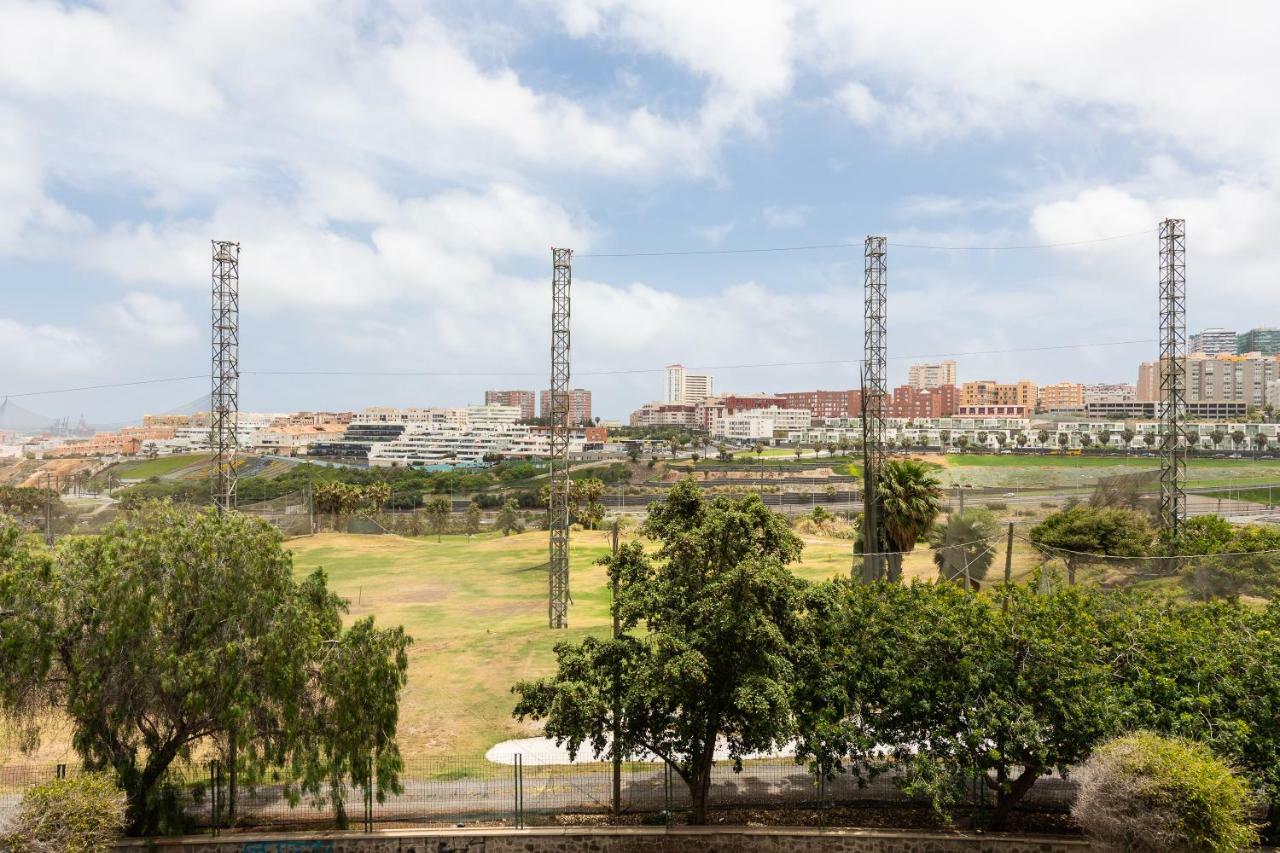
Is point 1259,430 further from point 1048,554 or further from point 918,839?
point 918,839

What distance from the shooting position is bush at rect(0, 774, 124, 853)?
1077 cm

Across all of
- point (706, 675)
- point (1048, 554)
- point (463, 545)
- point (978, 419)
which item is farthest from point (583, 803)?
point (978, 419)

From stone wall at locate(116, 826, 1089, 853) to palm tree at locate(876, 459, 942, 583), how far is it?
18.6 meters

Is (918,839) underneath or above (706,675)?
underneath

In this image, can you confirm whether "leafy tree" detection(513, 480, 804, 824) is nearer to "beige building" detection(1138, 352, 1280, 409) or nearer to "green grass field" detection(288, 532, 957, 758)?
"green grass field" detection(288, 532, 957, 758)

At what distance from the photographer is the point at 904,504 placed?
30.8 m

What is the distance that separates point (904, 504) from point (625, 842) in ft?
69.2

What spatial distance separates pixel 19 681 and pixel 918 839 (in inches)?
561

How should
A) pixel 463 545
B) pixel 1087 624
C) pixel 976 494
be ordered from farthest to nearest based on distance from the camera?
1. pixel 976 494
2. pixel 463 545
3. pixel 1087 624

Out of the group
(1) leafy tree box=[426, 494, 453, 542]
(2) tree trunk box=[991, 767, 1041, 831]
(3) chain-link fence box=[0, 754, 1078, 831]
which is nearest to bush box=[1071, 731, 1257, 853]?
(2) tree trunk box=[991, 767, 1041, 831]

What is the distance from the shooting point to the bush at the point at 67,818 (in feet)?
35.3

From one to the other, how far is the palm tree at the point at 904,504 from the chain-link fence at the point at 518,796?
55.7 feet

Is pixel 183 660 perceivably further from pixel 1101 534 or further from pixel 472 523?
pixel 472 523

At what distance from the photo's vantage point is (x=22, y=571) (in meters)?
12.4
